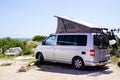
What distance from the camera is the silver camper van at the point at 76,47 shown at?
1180 centimetres

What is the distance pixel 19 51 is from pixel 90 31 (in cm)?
856

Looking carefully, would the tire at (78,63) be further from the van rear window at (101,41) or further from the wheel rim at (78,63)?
the van rear window at (101,41)

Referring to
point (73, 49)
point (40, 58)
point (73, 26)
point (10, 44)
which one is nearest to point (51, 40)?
point (40, 58)

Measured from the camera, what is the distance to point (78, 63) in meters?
12.3

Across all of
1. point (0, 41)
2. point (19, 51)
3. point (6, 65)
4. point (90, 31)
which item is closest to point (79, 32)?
point (90, 31)

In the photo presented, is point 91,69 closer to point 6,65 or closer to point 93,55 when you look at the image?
point 93,55

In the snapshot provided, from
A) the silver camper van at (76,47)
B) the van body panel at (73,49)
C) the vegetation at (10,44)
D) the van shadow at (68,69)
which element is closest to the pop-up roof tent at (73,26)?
the silver camper van at (76,47)

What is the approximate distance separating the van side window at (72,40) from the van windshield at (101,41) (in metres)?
0.55

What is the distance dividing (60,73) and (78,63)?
1.18m

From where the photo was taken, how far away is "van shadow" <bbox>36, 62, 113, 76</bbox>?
11.7m

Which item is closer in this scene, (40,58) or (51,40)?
(51,40)

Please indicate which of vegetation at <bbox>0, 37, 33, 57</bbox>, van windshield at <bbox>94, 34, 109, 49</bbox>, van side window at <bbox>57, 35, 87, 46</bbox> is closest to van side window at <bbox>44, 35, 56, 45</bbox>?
van side window at <bbox>57, 35, 87, 46</bbox>

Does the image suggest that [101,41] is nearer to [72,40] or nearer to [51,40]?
[72,40]

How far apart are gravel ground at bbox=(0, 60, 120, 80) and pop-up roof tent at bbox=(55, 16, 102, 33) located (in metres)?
2.05
